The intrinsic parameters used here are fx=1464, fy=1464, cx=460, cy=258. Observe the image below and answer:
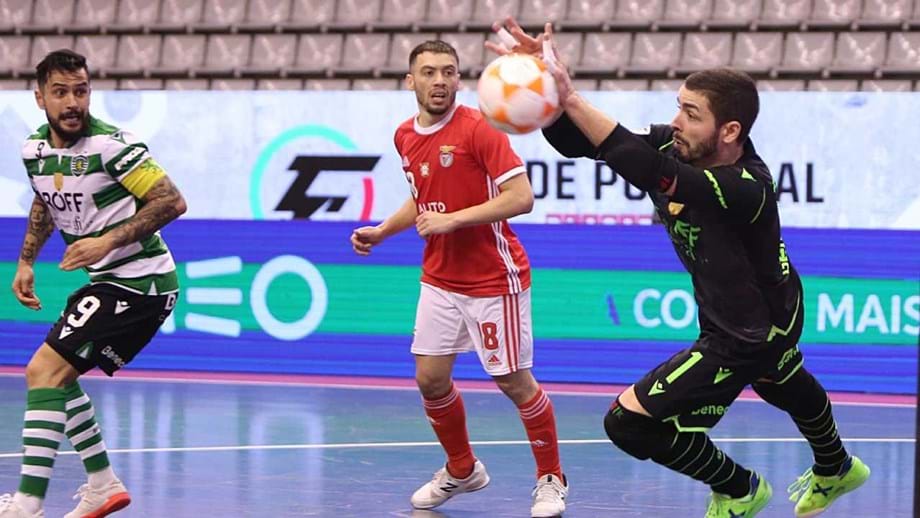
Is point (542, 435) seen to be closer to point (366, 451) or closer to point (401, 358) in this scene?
point (366, 451)

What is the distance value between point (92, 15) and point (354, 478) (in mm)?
11808

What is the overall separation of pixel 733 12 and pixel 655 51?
3.05ft

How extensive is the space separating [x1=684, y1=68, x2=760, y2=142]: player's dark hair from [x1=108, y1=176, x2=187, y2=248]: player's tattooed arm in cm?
224

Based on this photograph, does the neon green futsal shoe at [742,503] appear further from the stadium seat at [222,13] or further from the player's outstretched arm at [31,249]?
the stadium seat at [222,13]

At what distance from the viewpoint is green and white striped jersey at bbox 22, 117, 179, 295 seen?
610 cm

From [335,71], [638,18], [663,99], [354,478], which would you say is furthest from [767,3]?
[354,478]

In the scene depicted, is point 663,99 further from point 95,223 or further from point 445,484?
point 95,223

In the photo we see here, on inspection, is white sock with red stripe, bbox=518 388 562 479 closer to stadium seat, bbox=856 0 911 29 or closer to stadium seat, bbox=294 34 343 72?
stadium seat, bbox=856 0 911 29

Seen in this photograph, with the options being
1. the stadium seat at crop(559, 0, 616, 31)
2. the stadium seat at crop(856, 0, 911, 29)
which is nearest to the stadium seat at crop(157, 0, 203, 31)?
the stadium seat at crop(559, 0, 616, 31)

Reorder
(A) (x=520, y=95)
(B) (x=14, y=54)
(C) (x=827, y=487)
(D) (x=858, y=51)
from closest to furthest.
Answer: (A) (x=520, y=95), (C) (x=827, y=487), (D) (x=858, y=51), (B) (x=14, y=54)

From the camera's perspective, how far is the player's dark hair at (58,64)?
19.6 feet

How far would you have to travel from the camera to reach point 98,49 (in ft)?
57.2

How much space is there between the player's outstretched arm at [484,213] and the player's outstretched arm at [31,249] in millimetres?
1669

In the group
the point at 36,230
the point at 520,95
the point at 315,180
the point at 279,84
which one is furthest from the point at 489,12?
the point at 520,95
